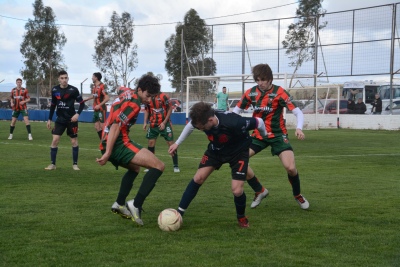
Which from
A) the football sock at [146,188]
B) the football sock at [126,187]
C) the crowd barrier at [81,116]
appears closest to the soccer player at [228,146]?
the football sock at [146,188]

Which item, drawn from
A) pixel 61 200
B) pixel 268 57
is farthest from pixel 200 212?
pixel 268 57

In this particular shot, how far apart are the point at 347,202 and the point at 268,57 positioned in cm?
3048

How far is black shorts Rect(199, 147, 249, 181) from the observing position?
7.85 m

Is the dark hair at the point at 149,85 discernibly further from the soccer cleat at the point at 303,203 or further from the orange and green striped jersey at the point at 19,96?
the orange and green striped jersey at the point at 19,96

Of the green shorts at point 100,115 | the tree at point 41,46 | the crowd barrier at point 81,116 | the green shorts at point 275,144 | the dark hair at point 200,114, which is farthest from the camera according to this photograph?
the tree at point 41,46

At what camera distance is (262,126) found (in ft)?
26.1

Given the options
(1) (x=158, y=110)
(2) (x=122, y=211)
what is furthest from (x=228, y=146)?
(1) (x=158, y=110)

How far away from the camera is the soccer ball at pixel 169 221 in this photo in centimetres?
754

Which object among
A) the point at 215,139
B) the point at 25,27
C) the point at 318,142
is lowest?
the point at 318,142

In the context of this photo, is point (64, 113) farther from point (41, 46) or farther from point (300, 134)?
point (41, 46)

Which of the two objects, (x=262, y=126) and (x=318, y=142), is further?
(x=318, y=142)

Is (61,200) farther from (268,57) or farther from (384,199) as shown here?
(268,57)

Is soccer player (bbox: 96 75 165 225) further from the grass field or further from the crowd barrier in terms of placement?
the crowd barrier

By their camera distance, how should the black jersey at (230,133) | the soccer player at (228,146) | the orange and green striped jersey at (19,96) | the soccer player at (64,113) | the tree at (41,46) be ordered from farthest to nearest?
1. the tree at (41,46)
2. the orange and green striped jersey at (19,96)
3. the soccer player at (64,113)
4. the black jersey at (230,133)
5. the soccer player at (228,146)
